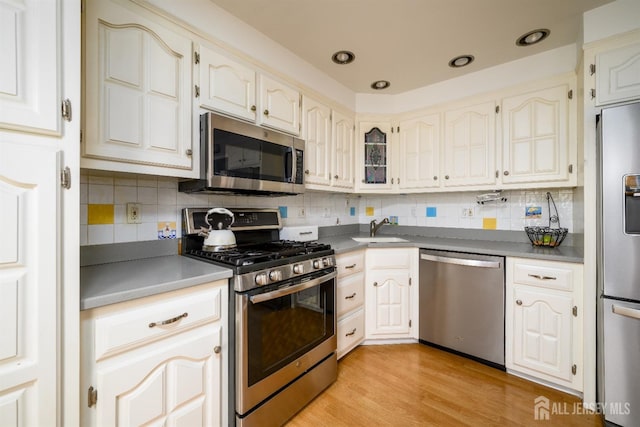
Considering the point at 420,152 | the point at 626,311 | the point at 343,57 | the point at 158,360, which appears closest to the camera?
the point at 158,360

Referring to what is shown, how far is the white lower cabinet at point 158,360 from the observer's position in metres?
0.97

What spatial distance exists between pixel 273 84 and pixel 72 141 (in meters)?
1.35

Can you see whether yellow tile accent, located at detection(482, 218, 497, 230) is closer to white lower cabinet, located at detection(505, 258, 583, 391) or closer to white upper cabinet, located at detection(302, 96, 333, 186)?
white lower cabinet, located at detection(505, 258, 583, 391)

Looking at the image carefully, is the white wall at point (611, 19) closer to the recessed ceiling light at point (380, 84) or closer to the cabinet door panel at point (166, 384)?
the recessed ceiling light at point (380, 84)

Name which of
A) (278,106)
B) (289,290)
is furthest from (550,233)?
(278,106)

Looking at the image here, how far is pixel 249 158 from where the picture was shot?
1736 mm

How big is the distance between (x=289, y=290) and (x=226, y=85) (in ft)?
4.18

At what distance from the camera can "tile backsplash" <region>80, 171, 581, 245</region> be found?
4.79ft

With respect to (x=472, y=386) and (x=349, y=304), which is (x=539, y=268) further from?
(x=349, y=304)

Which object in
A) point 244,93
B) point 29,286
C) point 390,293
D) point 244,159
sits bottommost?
point 390,293

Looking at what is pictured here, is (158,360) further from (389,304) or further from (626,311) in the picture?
(626,311)

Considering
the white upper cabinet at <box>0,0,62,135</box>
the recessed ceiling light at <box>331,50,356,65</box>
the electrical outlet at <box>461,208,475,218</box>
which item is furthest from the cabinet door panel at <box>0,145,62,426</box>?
the electrical outlet at <box>461,208,475,218</box>

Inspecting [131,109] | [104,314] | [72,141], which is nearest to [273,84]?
[131,109]

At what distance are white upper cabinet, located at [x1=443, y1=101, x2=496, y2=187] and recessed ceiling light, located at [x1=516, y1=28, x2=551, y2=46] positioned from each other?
449 millimetres
